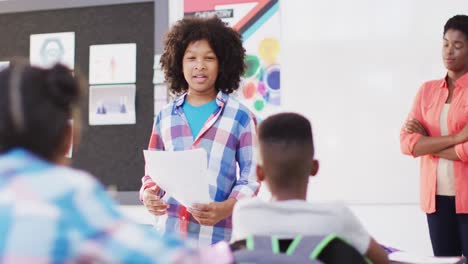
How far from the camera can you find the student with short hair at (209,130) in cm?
179

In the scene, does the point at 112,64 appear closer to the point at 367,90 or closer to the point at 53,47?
the point at 53,47

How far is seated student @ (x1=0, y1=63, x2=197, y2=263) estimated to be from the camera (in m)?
0.73

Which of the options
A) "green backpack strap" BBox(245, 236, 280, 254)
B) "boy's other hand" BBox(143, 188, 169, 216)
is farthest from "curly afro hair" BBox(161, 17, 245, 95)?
"green backpack strap" BBox(245, 236, 280, 254)

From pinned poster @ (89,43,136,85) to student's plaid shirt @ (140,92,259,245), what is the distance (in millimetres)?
1617

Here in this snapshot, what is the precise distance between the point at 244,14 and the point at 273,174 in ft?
6.74

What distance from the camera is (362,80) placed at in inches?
117

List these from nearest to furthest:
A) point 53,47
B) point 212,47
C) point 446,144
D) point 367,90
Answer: point 212,47 → point 446,144 → point 367,90 → point 53,47

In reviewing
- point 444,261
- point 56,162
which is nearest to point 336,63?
point 444,261

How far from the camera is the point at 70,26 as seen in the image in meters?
3.53

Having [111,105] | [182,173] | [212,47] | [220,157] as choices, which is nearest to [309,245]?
[182,173]

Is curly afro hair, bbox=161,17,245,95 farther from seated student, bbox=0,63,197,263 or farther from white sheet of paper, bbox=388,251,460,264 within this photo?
seated student, bbox=0,63,197,263

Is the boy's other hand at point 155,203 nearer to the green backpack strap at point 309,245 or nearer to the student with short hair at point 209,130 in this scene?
the student with short hair at point 209,130

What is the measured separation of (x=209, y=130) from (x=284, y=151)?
1.91ft

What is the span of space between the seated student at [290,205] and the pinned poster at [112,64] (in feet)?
7.36
